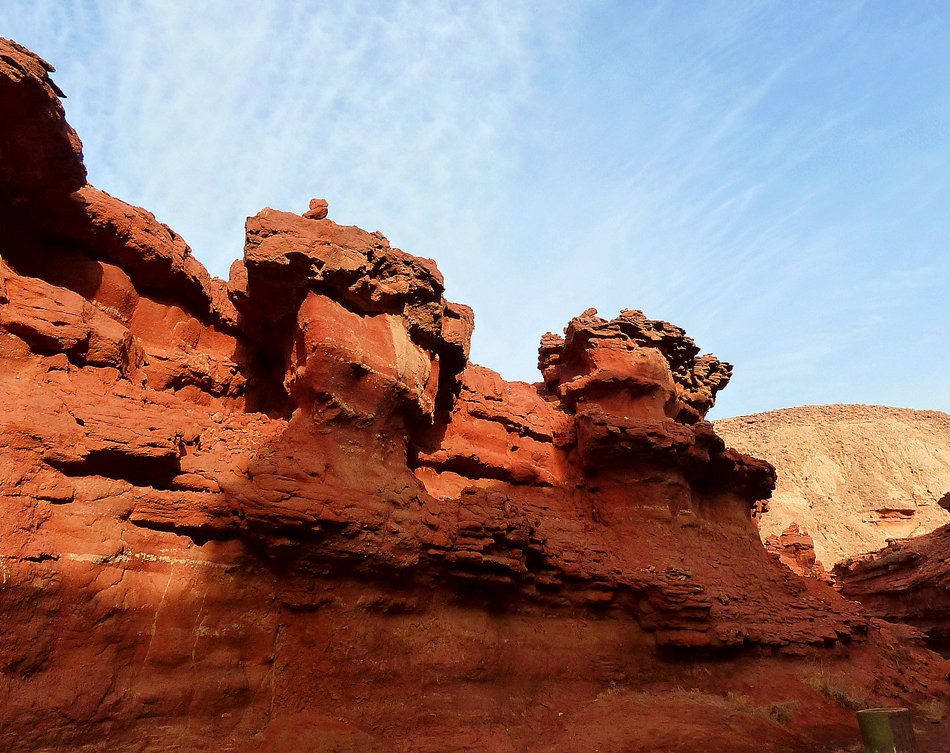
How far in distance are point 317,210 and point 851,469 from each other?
48.4m

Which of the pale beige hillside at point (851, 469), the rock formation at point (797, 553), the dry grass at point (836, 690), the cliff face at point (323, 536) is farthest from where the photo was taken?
the pale beige hillside at point (851, 469)

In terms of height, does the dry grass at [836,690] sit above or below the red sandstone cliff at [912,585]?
below

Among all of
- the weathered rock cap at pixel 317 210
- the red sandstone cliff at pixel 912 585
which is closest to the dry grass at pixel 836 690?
the red sandstone cliff at pixel 912 585

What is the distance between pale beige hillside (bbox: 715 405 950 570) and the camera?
37969 mm

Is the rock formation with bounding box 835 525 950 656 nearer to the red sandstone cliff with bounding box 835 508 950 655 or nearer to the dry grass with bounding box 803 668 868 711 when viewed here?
the red sandstone cliff with bounding box 835 508 950 655

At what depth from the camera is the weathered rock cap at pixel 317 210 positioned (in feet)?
Answer: 31.7

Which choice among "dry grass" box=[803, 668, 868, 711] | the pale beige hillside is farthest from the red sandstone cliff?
the pale beige hillside

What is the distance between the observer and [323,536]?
6508 millimetres

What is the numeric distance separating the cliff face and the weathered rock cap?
0.05 meters

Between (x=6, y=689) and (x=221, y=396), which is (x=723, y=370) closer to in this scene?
(x=221, y=396)

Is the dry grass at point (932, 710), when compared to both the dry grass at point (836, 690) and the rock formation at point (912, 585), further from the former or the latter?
the rock formation at point (912, 585)

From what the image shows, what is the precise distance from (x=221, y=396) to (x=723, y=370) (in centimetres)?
1238

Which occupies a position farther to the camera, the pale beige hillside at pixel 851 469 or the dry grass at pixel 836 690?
the pale beige hillside at pixel 851 469

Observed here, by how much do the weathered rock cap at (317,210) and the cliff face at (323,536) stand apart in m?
0.05
